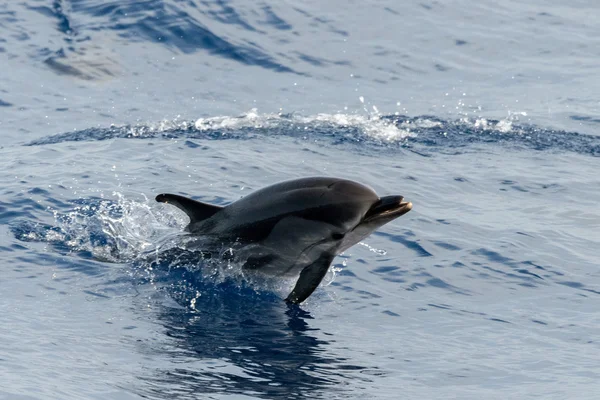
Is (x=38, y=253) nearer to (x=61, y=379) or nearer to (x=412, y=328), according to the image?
(x=61, y=379)

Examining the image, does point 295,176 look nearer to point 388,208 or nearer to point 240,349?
point 388,208

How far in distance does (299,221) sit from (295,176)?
17.2ft

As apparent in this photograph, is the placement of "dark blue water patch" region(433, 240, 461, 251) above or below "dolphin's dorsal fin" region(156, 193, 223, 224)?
below

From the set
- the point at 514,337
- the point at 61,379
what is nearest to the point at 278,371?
the point at 61,379

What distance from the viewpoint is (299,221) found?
1073cm

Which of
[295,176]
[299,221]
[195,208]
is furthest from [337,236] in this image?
[295,176]

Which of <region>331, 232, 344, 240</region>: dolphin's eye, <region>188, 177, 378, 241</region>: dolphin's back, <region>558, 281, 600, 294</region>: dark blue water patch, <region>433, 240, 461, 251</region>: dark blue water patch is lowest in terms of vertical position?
<region>433, 240, 461, 251</region>: dark blue water patch

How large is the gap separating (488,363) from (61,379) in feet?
13.4

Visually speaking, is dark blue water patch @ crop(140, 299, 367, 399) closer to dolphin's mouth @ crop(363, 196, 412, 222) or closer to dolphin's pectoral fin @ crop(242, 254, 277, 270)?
dolphin's pectoral fin @ crop(242, 254, 277, 270)

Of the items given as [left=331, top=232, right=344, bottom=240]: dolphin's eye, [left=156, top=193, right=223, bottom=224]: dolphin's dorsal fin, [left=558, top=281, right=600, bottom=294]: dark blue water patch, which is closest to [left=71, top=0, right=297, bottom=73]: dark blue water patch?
[left=558, top=281, right=600, bottom=294]: dark blue water patch

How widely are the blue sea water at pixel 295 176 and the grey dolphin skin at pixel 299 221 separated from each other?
1.44 feet

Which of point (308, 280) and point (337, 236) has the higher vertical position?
point (337, 236)

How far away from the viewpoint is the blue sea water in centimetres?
952

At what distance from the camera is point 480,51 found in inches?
1048
